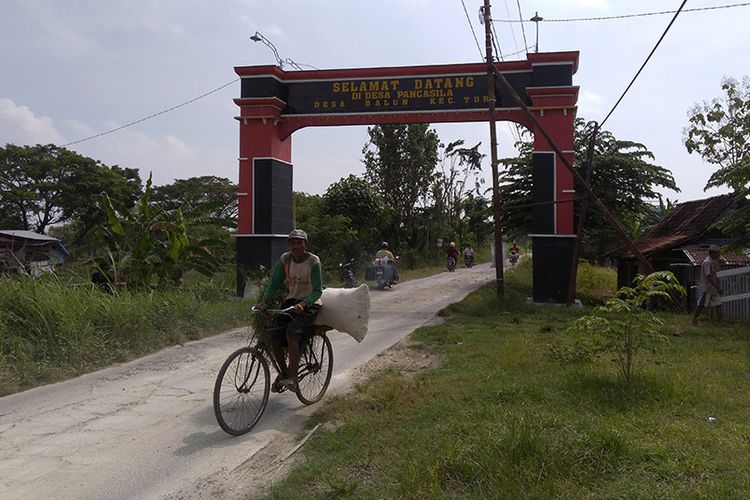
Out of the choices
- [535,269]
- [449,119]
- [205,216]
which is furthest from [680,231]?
[205,216]

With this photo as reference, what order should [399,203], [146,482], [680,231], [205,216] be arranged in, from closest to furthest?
[146,482]
[205,216]
[680,231]
[399,203]

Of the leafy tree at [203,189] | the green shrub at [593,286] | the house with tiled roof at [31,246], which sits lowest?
the green shrub at [593,286]

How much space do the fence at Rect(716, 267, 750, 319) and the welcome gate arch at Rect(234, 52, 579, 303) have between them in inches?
131

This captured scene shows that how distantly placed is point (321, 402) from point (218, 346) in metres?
3.48

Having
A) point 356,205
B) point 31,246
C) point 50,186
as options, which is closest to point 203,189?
point 50,186

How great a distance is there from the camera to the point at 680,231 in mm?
16203

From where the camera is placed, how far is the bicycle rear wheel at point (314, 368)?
561 cm

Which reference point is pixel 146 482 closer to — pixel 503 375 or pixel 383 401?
pixel 383 401

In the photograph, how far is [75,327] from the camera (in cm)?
757

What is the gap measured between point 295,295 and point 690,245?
13.1 metres

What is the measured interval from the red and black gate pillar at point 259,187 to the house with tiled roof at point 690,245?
1017 cm

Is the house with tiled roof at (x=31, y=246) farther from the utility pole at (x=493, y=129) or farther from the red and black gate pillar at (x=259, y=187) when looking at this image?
the utility pole at (x=493, y=129)

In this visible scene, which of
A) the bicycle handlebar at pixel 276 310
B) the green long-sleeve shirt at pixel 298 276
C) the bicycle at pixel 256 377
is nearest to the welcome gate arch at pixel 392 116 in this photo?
the bicycle at pixel 256 377

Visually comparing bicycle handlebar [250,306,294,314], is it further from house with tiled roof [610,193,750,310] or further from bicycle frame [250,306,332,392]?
house with tiled roof [610,193,750,310]
